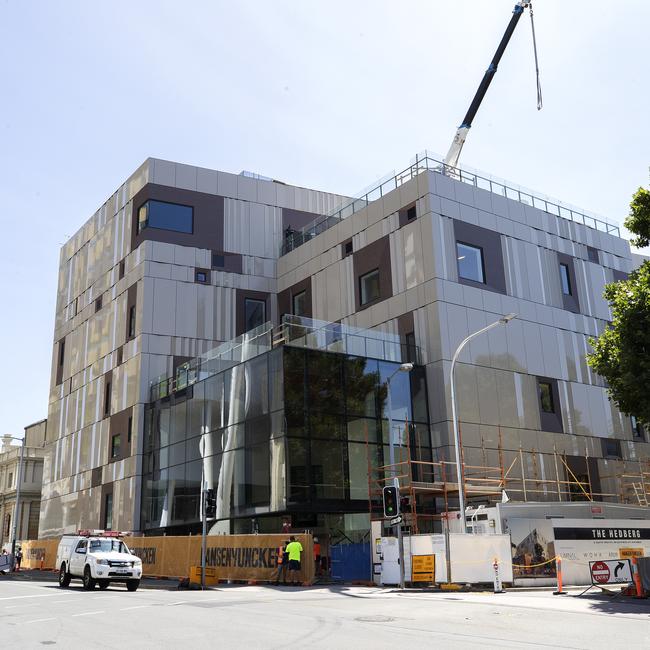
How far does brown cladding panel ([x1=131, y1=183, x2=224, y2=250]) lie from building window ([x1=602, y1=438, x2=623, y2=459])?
25.3 m

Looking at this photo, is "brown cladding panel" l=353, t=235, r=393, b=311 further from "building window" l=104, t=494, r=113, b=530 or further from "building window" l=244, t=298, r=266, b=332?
"building window" l=104, t=494, r=113, b=530

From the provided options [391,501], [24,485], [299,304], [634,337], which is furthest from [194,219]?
[24,485]

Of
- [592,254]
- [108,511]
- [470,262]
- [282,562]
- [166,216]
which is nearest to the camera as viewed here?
[282,562]

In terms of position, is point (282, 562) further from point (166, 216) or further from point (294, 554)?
point (166, 216)

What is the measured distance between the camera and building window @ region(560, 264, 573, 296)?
140 ft

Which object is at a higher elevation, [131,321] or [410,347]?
[131,321]

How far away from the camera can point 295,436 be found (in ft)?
101

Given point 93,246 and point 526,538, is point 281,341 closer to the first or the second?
point 526,538

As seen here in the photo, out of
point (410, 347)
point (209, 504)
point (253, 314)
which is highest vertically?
point (253, 314)

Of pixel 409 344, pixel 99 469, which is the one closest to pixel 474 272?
pixel 409 344

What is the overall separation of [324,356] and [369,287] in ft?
28.4

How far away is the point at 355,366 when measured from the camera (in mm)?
33938

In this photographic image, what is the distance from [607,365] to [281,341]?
1353 centimetres

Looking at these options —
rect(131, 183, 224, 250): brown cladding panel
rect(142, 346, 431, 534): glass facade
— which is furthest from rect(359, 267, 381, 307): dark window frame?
rect(131, 183, 224, 250): brown cladding panel
